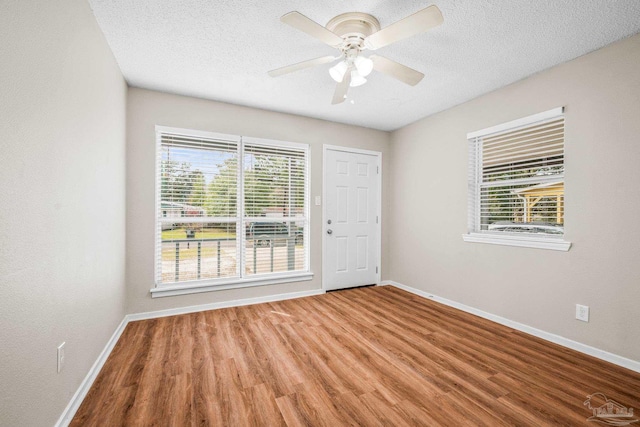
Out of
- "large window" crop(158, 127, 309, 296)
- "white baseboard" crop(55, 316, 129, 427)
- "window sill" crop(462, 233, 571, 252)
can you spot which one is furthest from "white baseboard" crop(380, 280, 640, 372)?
"white baseboard" crop(55, 316, 129, 427)

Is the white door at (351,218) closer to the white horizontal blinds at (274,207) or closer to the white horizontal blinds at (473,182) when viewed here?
the white horizontal blinds at (274,207)

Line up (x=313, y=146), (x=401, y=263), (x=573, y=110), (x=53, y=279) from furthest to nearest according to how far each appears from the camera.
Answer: (x=401, y=263), (x=313, y=146), (x=573, y=110), (x=53, y=279)

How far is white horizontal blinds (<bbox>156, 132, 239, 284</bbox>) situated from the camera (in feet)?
10.7

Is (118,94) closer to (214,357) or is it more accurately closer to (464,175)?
(214,357)

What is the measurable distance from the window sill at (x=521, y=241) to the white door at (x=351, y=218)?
1536 mm

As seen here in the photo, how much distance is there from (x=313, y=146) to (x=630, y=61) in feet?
10.5

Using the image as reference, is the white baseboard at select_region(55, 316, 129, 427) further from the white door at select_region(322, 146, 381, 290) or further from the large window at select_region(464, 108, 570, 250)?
the large window at select_region(464, 108, 570, 250)

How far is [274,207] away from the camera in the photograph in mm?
3824

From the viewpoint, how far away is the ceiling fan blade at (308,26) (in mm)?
1547

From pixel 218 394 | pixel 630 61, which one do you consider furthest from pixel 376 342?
pixel 630 61

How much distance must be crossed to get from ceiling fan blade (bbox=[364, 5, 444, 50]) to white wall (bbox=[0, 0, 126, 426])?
1.77 meters

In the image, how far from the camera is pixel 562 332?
2521 millimetres

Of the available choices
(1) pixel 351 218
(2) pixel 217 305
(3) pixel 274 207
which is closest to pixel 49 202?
(2) pixel 217 305

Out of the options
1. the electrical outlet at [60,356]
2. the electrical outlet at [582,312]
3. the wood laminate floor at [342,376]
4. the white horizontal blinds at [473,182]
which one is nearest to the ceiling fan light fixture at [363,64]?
the white horizontal blinds at [473,182]
